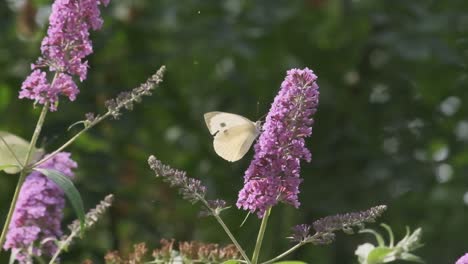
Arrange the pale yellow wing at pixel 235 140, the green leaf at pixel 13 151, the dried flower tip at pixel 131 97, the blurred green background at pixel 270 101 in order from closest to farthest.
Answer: the dried flower tip at pixel 131 97 < the pale yellow wing at pixel 235 140 < the green leaf at pixel 13 151 < the blurred green background at pixel 270 101

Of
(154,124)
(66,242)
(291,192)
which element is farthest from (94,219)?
(154,124)

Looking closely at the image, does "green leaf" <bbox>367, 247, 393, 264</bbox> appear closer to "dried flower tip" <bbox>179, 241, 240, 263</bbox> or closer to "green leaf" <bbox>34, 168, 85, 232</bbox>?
"dried flower tip" <bbox>179, 241, 240, 263</bbox>

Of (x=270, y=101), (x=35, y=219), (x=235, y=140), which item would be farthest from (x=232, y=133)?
(x=270, y=101)

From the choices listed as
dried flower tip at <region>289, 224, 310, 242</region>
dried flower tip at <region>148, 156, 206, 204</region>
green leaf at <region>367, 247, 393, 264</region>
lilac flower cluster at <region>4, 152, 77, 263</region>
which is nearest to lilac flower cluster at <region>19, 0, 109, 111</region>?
lilac flower cluster at <region>4, 152, 77, 263</region>

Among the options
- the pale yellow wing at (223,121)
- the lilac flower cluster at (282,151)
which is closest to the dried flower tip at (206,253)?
the pale yellow wing at (223,121)

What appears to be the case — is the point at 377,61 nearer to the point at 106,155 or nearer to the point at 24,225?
the point at 106,155

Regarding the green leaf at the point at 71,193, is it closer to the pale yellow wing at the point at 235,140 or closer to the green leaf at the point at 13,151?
the green leaf at the point at 13,151
